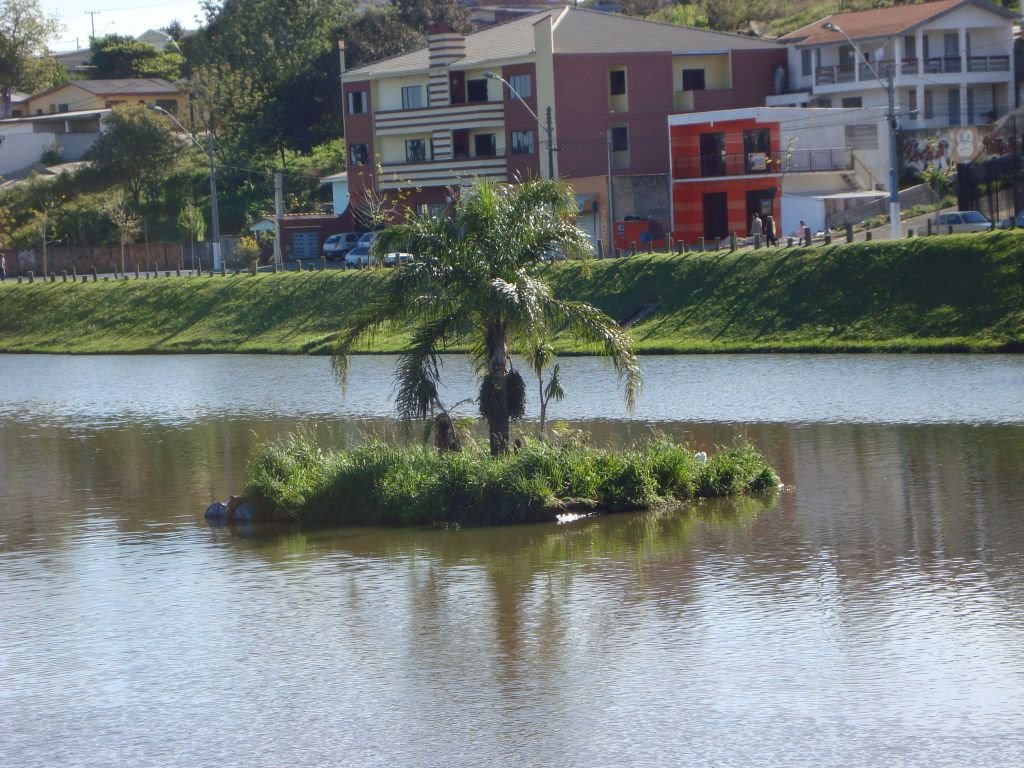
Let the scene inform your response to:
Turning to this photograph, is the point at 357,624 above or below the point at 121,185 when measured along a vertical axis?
below

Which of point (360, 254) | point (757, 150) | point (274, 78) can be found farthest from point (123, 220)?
point (757, 150)

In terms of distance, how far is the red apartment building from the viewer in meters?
80.9

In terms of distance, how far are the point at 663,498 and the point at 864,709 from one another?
1016 centimetres

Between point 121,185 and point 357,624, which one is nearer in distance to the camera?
point 357,624

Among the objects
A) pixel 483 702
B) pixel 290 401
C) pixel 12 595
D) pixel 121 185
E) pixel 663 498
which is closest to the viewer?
pixel 483 702

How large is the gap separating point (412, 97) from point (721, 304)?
40372 millimetres

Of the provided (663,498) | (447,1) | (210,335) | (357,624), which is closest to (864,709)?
(357,624)

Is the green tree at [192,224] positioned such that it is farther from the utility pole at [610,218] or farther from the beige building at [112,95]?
the utility pole at [610,218]

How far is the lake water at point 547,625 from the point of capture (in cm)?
1330

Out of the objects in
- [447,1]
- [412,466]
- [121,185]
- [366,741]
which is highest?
[447,1]

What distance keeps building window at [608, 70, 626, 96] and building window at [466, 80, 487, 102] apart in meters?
8.06

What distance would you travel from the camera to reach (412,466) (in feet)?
78.4

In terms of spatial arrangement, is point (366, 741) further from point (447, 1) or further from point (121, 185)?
point (447, 1)

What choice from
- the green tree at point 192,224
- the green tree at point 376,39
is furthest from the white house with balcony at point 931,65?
the green tree at point 192,224
